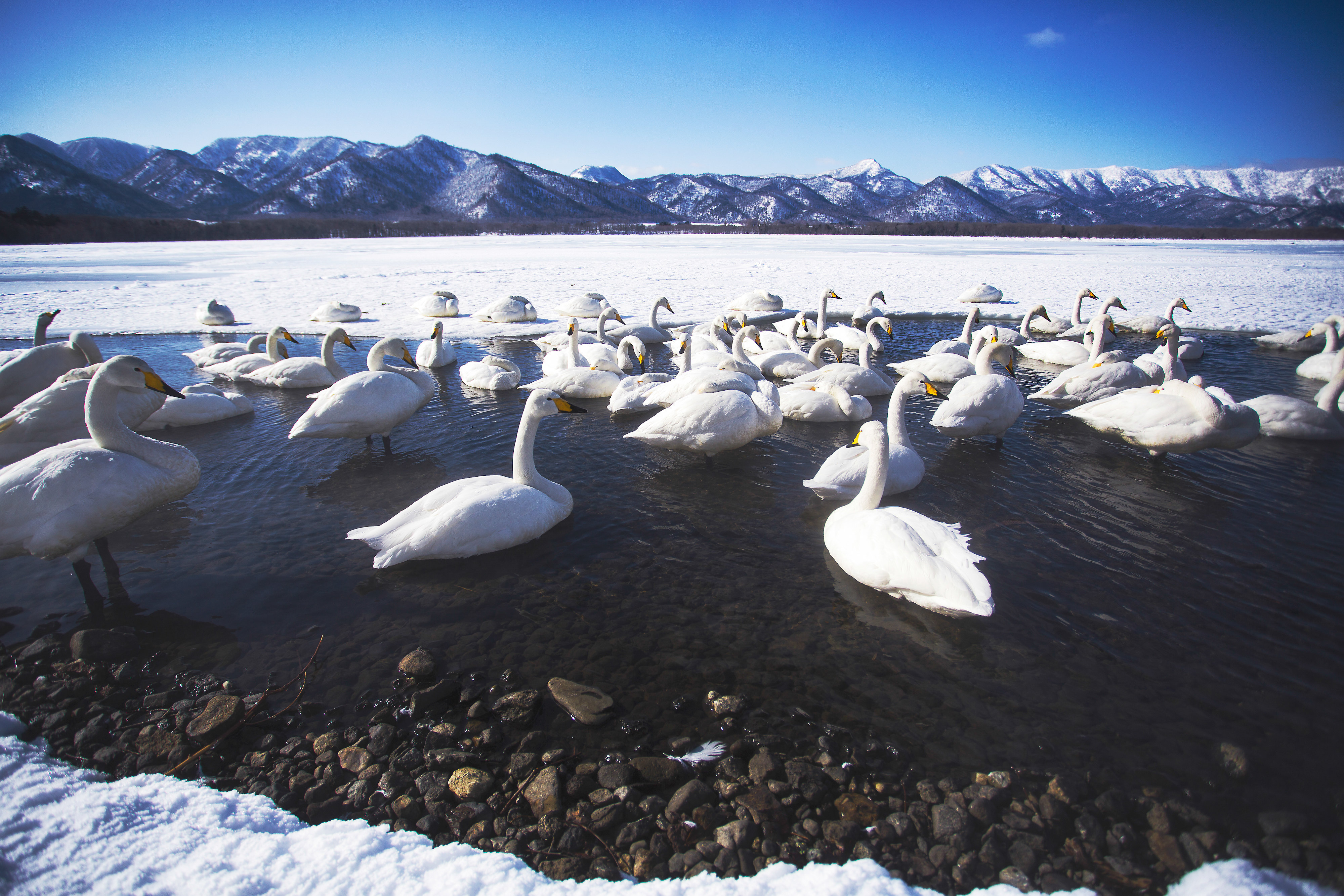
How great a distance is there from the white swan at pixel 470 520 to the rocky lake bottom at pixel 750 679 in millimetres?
211

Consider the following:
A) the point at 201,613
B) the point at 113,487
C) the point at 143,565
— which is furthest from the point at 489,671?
the point at 143,565

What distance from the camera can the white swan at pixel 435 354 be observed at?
39.9 feet

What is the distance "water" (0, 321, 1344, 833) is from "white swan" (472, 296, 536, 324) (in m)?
10.7

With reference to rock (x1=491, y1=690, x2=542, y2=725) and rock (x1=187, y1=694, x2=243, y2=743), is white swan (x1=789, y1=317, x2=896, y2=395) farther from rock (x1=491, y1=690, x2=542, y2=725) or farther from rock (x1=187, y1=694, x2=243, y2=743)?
rock (x1=187, y1=694, x2=243, y2=743)

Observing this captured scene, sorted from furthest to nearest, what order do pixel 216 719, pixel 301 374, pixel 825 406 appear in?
pixel 301 374, pixel 825 406, pixel 216 719

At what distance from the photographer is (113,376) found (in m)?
5.02

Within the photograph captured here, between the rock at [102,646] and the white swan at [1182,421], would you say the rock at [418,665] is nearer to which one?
the rock at [102,646]

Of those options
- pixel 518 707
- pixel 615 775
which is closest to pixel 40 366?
pixel 518 707

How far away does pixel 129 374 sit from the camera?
504 centimetres

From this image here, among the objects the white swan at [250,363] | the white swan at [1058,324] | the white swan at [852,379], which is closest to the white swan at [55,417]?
the white swan at [250,363]

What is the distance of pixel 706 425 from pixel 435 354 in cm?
747

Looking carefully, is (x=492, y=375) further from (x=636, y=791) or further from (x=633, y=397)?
(x=636, y=791)

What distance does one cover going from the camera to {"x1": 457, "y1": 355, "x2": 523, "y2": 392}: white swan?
10.4 metres

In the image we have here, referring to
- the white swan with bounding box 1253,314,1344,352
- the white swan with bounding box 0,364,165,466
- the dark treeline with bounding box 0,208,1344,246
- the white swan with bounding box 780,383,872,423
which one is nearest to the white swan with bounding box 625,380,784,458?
the white swan with bounding box 780,383,872,423
